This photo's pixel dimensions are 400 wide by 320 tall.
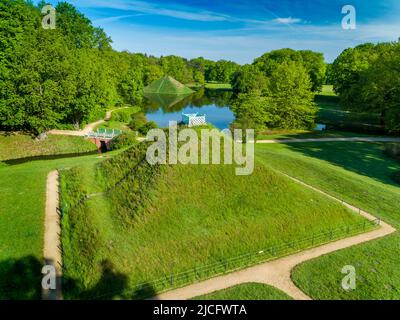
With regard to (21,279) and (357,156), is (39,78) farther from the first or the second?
(357,156)

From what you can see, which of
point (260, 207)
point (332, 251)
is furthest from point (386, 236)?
point (260, 207)

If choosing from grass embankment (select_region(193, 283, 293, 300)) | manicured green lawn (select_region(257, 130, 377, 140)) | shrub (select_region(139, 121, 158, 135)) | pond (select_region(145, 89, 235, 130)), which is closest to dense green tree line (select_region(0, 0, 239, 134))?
shrub (select_region(139, 121, 158, 135))

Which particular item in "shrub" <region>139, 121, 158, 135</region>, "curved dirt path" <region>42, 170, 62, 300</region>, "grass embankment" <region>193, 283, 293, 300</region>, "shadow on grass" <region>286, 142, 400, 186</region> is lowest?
"grass embankment" <region>193, 283, 293, 300</region>

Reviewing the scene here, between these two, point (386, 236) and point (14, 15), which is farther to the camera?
point (14, 15)

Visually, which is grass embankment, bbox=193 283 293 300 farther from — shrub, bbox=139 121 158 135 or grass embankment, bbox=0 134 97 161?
shrub, bbox=139 121 158 135

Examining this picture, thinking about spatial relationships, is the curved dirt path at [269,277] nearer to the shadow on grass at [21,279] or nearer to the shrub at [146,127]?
the shadow on grass at [21,279]
